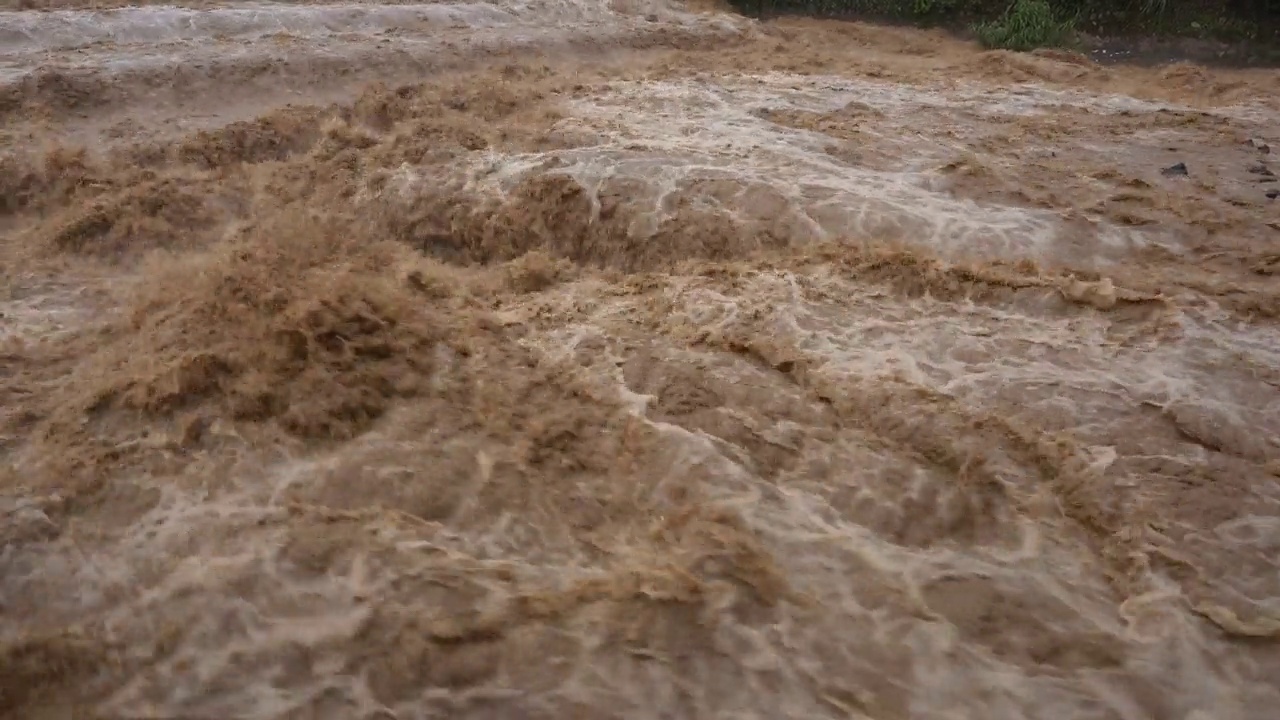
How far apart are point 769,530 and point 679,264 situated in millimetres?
2218

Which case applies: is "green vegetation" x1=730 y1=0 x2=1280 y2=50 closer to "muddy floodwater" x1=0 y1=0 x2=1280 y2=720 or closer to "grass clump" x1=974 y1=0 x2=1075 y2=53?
"grass clump" x1=974 y1=0 x2=1075 y2=53

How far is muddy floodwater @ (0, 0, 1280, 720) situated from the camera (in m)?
2.99

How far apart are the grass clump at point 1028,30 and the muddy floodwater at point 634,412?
3747 millimetres

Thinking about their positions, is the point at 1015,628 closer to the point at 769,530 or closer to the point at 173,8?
the point at 769,530

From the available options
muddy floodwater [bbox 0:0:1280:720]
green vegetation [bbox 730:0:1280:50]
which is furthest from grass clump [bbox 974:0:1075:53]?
muddy floodwater [bbox 0:0:1280:720]

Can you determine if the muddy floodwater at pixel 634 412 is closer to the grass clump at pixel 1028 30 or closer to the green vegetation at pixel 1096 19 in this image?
the grass clump at pixel 1028 30

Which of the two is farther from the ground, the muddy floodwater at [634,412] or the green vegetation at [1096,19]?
the green vegetation at [1096,19]

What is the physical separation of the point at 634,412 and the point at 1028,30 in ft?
29.0

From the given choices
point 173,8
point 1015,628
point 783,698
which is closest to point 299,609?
point 783,698

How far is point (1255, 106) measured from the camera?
7785 millimetres

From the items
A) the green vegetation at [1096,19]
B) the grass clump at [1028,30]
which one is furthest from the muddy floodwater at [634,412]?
the green vegetation at [1096,19]

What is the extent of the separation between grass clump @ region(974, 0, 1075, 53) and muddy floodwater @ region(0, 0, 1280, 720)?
3747 millimetres

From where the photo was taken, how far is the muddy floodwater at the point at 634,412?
9.82 feet

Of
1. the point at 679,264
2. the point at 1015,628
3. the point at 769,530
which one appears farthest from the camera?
the point at 679,264
